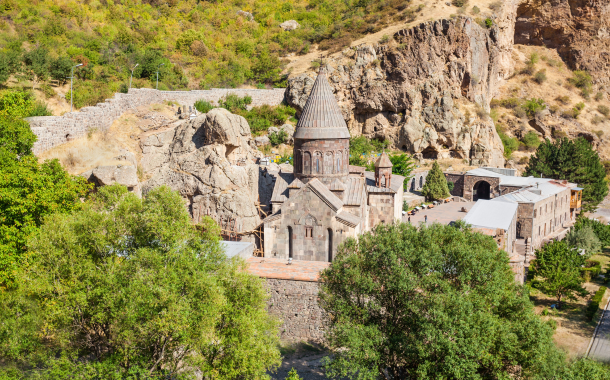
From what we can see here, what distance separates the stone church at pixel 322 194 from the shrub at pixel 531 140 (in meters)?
34.5

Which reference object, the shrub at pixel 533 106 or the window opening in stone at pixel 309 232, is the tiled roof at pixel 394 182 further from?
the shrub at pixel 533 106

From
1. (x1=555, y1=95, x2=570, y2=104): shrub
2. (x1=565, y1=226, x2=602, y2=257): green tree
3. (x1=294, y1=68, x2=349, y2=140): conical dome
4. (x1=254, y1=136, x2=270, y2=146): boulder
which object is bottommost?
(x1=565, y1=226, x2=602, y2=257): green tree

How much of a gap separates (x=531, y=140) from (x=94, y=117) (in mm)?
44178

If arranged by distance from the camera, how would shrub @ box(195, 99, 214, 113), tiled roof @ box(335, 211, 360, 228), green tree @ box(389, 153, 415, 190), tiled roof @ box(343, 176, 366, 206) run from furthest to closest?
green tree @ box(389, 153, 415, 190) → shrub @ box(195, 99, 214, 113) → tiled roof @ box(343, 176, 366, 206) → tiled roof @ box(335, 211, 360, 228)

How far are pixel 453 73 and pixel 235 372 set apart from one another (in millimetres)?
42235

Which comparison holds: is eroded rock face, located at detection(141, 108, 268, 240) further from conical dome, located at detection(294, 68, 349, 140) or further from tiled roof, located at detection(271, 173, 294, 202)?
conical dome, located at detection(294, 68, 349, 140)

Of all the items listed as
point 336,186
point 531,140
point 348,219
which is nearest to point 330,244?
point 348,219

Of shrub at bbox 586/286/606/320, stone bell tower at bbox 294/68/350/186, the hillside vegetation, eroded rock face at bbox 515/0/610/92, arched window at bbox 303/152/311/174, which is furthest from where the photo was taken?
eroded rock face at bbox 515/0/610/92

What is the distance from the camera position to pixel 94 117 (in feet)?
83.3

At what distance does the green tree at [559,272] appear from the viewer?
2181 cm

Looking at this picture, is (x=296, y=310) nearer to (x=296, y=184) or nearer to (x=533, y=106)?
(x=296, y=184)

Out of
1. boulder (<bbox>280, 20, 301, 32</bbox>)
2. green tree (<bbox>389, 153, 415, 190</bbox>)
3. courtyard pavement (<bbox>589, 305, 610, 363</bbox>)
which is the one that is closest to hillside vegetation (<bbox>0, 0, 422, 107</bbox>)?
boulder (<bbox>280, 20, 301, 32</bbox>)

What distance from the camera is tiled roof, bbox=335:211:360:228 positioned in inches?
790

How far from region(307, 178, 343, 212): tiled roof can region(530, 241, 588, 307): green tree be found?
9.81 meters
